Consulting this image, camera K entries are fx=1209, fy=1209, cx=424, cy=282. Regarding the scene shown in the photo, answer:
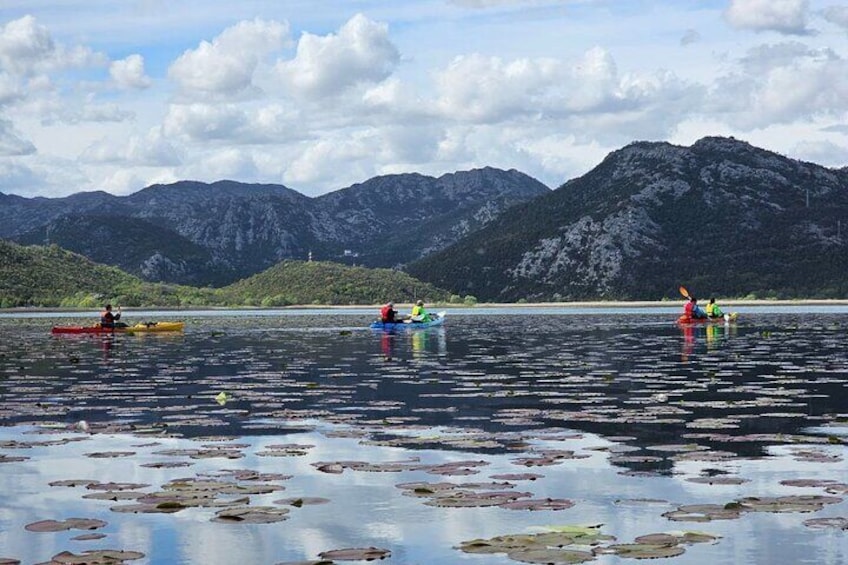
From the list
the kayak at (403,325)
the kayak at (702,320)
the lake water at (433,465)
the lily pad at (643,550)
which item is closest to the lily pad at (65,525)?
the lake water at (433,465)

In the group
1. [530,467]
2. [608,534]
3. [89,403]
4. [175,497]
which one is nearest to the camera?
[608,534]

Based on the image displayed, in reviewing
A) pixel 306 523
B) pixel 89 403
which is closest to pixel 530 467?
pixel 306 523

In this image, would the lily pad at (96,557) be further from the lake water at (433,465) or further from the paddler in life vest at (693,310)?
the paddler in life vest at (693,310)

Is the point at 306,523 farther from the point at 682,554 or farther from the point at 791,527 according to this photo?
the point at 791,527

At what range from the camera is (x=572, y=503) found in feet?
49.5

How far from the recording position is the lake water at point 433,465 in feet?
42.9

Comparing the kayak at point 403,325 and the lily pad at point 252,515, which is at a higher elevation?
the kayak at point 403,325

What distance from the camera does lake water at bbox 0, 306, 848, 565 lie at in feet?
42.9

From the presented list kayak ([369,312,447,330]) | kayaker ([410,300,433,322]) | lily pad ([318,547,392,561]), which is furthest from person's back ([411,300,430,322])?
lily pad ([318,547,392,561])

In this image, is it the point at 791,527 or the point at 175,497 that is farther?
the point at 175,497

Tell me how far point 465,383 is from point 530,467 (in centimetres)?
1655

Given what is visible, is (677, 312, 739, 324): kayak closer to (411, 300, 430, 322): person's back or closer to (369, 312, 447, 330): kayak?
(369, 312, 447, 330): kayak

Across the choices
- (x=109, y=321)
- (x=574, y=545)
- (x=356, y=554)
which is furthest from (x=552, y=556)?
(x=109, y=321)

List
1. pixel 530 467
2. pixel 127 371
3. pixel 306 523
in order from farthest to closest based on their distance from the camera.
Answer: pixel 127 371 < pixel 530 467 < pixel 306 523
